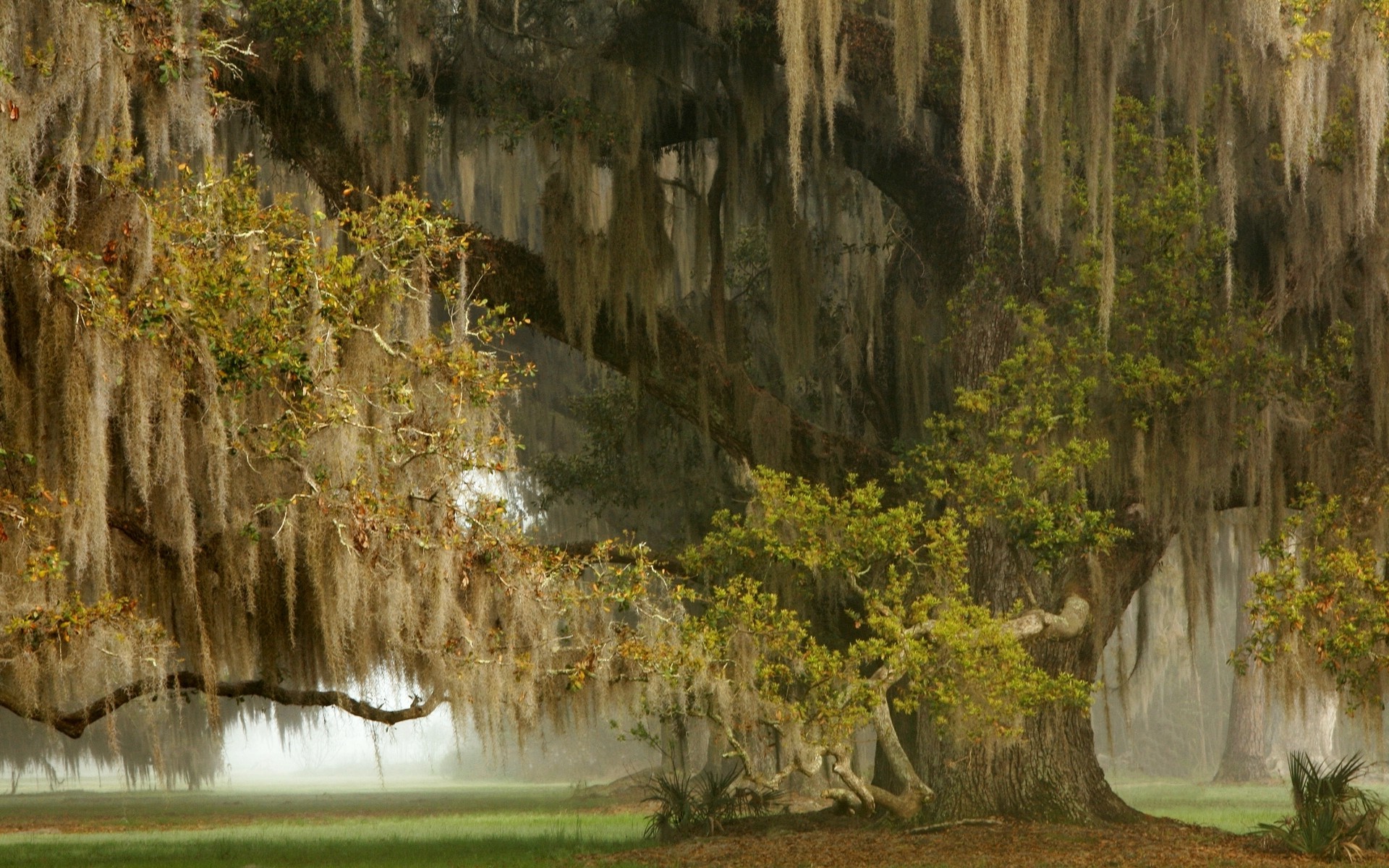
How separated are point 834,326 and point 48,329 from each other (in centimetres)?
907

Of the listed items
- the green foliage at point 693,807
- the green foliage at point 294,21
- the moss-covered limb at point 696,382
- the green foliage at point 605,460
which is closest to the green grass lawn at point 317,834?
the green foliage at point 693,807

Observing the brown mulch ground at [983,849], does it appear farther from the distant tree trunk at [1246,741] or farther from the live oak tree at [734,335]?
the distant tree trunk at [1246,741]

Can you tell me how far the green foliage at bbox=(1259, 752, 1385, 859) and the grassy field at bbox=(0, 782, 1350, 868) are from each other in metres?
Result: 3.67

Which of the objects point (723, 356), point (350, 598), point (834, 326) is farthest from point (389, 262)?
point (834, 326)

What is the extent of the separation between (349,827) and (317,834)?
181 centimetres

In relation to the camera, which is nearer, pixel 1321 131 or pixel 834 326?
pixel 1321 131

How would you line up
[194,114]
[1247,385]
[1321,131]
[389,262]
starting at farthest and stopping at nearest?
[1247,385], [1321,131], [389,262], [194,114]

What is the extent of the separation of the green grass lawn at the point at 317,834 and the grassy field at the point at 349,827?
0.02m

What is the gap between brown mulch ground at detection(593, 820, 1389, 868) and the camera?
10.2 m

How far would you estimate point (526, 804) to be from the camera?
81.6 ft

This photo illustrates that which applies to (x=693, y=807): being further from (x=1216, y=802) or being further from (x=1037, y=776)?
(x=1216, y=802)

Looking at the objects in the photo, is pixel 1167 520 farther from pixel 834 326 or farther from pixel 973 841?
pixel 834 326

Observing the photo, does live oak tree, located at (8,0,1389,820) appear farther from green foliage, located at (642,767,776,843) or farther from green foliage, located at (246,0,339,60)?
green foliage, located at (642,767,776,843)

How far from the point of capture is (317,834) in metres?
16.4
